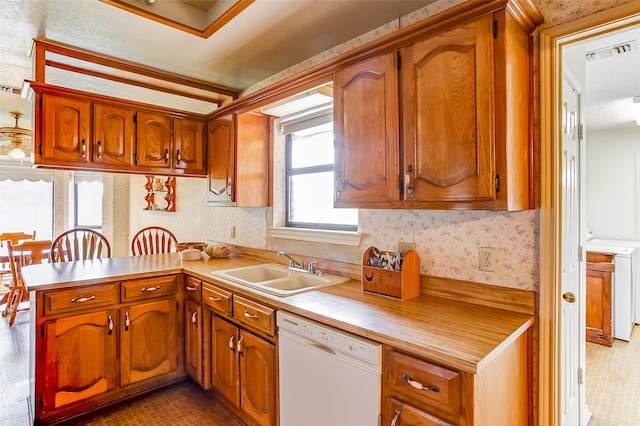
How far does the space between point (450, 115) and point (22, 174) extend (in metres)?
6.97

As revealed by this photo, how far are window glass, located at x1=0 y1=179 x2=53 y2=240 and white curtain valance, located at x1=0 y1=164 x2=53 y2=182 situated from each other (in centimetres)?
7

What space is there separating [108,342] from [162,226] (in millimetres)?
2649

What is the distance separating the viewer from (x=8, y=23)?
2.11 m

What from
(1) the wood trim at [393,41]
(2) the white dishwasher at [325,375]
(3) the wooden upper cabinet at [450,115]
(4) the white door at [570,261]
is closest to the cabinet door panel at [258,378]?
(2) the white dishwasher at [325,375]

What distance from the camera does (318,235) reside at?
241 centimetres

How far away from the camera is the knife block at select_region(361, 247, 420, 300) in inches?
68.0

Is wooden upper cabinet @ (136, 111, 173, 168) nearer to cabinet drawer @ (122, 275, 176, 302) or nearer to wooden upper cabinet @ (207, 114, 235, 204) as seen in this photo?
wooden upper cabinet @ (207, 114, 235, 204)

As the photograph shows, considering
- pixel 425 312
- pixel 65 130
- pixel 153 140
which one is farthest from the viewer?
pixel 153 140

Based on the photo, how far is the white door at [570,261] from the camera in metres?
1.63

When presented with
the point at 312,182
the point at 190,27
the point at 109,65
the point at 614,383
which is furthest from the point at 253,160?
the point at 614,383

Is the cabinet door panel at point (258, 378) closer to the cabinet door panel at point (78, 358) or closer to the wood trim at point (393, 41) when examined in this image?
the cabinet door panel at point (78, 358)

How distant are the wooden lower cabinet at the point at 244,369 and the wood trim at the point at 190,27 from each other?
1.83 m

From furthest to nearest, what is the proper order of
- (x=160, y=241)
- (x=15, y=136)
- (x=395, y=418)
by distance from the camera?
(x=160, y=241), (x=15, y=136), (x=395, y=418)

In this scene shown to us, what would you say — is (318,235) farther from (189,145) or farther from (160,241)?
(160,241)
